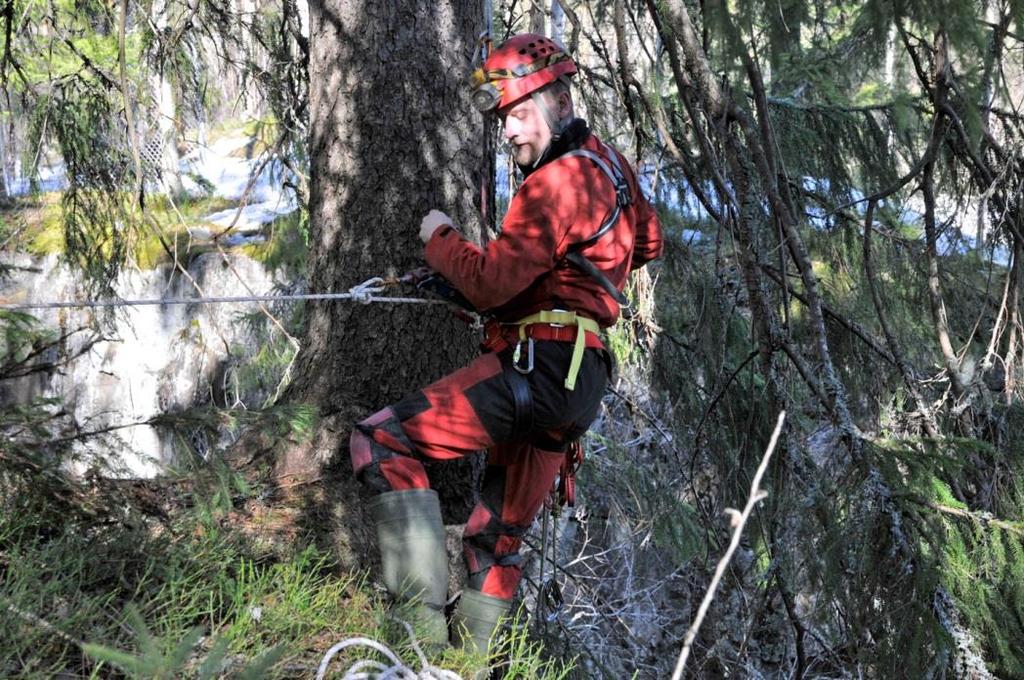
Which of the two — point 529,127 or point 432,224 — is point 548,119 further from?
point 432,224

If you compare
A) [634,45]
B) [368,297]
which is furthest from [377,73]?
[634,45]

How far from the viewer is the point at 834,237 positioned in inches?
204

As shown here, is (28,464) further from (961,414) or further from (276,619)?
(961,414)

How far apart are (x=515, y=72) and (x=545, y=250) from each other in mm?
585

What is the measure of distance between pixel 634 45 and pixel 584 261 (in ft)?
45.9

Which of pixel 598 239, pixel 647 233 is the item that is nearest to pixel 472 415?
pixel 598 239

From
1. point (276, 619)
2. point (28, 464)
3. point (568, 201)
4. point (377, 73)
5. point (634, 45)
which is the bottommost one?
point (276, 619)

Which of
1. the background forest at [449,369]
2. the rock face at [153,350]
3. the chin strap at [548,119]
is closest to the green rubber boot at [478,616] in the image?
the background forest at [449,369]

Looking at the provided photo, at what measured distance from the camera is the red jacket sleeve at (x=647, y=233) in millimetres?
3279

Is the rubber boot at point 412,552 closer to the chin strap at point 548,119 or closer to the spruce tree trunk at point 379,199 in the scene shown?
the spruce tree trunk at point 379,199

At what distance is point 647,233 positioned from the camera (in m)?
3.32

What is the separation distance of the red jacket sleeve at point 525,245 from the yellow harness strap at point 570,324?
15cm

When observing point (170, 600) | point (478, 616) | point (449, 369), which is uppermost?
point (449, 369)

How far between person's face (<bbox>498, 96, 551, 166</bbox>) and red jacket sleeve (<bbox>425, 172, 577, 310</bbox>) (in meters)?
0.22
